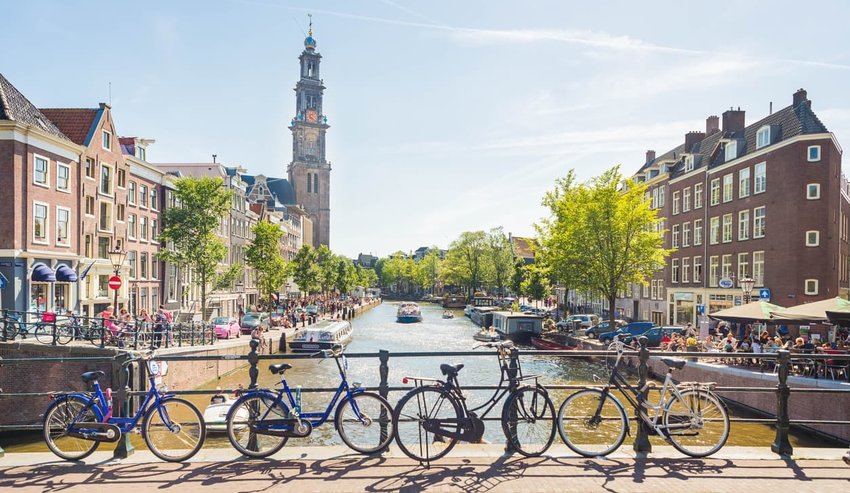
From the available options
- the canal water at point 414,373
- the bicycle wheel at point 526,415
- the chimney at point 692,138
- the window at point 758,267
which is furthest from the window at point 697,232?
the bicycle wheel at point 526,415

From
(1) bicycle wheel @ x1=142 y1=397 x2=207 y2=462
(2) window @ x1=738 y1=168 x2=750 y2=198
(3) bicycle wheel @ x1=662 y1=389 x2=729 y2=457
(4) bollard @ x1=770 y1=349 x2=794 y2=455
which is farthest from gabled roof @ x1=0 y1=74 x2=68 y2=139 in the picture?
(2) window @ x1=738 y1=168 x2=750 y2=198

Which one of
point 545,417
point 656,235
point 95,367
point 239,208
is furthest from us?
point 239,208

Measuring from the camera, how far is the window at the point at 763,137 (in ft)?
134

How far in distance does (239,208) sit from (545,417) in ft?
202

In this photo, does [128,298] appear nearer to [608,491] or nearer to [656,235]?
[656,235]

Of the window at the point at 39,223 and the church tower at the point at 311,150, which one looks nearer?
the window at the point at 39,223

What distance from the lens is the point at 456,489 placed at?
6.20 m

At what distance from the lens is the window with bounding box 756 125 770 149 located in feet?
134

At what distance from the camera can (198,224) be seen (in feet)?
128

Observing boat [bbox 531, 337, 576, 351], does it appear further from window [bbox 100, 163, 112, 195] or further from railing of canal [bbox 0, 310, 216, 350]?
window [bbox 100, 163, 112, 195]

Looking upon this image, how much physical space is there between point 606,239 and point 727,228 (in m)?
10.8

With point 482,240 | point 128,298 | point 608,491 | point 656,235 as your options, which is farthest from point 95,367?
point 482,240

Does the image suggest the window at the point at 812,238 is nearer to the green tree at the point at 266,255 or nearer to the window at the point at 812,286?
the window at the point at 812,286

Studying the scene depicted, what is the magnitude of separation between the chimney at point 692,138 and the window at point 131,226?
1859 inches
